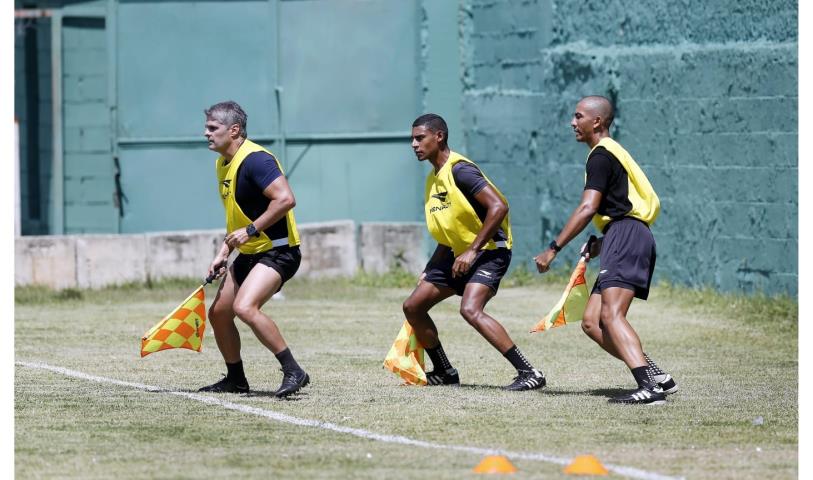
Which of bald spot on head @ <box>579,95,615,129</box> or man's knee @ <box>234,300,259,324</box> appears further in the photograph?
bald spot on head @ <box>579,95,615,129</box>

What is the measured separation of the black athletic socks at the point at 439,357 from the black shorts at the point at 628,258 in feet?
4.97

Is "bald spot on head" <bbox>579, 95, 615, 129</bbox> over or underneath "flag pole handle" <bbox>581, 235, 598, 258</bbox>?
over

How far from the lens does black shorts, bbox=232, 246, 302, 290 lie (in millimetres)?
10078

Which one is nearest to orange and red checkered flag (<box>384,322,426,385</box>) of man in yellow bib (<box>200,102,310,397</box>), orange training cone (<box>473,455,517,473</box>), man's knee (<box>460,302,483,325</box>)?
man's knee (<box>460,302,483,325</box>)

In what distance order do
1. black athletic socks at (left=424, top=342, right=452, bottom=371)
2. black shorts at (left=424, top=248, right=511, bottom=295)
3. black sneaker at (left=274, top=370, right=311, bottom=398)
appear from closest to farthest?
black sneaker at (left=274, top=370, right=311, bottom=398)
black shorts at (left=424, top=248, right=511, bottom=295)
black athletic socks at (left=424, top=342, right=452, bottom=371)

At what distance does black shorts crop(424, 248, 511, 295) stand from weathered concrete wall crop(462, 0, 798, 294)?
19.7ft

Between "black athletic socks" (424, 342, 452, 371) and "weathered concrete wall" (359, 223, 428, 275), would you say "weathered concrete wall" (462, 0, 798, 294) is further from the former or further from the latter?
"black athletic socks" (424, 342, 452, 371)

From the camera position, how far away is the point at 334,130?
21.2 meters

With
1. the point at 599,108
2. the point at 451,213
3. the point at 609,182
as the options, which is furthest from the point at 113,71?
the point at 609,182

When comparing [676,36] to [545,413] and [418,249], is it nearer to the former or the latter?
[418,249]

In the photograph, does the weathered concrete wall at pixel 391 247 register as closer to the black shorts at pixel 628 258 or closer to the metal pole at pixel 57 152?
the metal pole at pixel 57 152

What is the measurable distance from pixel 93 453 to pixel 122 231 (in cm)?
1367

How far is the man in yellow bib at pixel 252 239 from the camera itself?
9.88 metres

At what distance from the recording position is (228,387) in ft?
34.2
